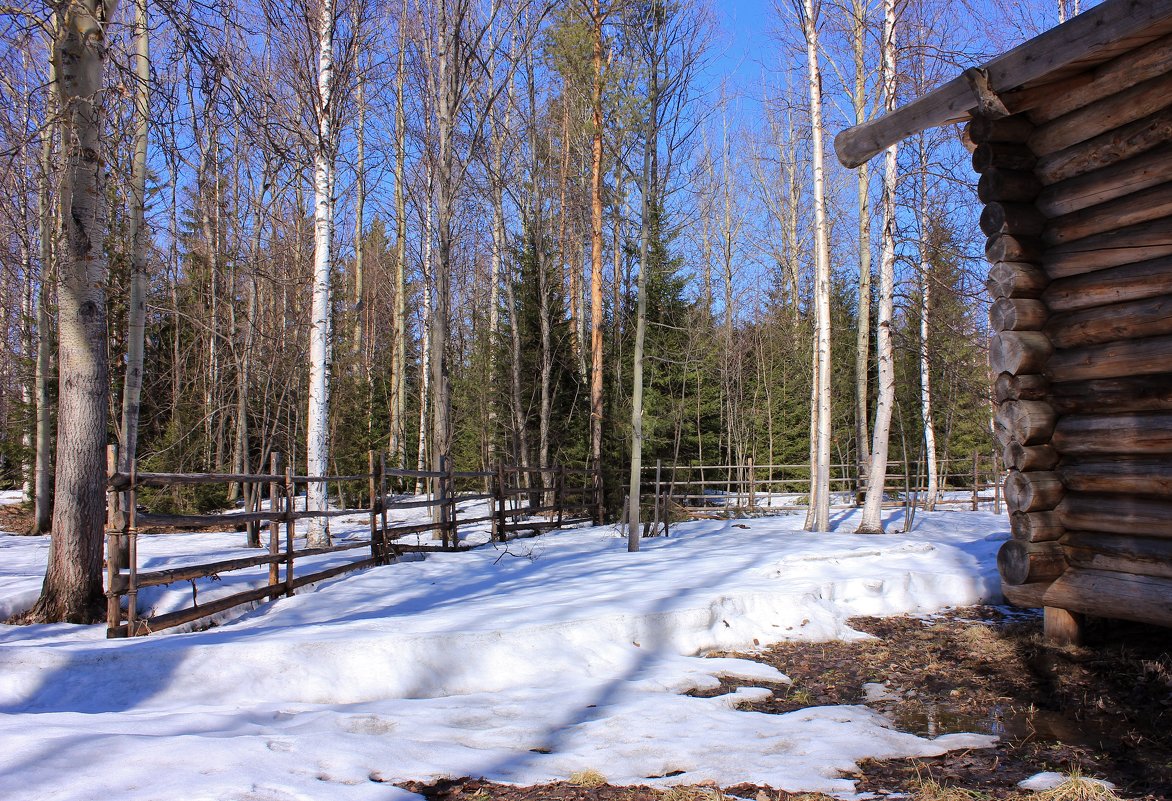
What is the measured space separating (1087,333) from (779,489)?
2133 cm

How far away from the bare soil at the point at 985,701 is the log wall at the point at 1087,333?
0.44 meters

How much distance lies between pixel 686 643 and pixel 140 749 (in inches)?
154

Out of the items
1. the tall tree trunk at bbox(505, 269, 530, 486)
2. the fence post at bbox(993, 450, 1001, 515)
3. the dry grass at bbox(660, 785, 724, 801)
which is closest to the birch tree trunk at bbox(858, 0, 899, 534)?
the fence post at bbox(993, 450, 1001, 515)

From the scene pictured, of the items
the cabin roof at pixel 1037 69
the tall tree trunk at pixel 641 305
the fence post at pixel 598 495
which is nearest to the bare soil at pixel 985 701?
the cabin roof at pixel 1037 69

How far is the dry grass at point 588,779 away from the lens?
324 centimetres

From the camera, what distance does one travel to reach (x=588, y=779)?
3.26 m

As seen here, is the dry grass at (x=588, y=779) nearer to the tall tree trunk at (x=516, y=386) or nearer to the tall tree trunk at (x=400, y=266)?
the tall tree trunk at (x=516, y=386)

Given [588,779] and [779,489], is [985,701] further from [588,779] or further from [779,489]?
[779,489]

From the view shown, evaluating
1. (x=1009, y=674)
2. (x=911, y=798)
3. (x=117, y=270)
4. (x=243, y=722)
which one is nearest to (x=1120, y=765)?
(x=911, y=798)

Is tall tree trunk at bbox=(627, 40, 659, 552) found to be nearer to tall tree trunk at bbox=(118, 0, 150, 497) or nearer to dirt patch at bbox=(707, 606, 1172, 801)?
dirt patch at bbox=(707, 606, 1172, 801)

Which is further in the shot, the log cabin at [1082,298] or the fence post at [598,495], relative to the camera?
the fence post at [598,495]

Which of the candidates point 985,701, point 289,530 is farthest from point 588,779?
point 289,530

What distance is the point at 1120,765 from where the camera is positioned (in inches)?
137

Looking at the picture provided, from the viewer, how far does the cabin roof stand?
4.62 m
